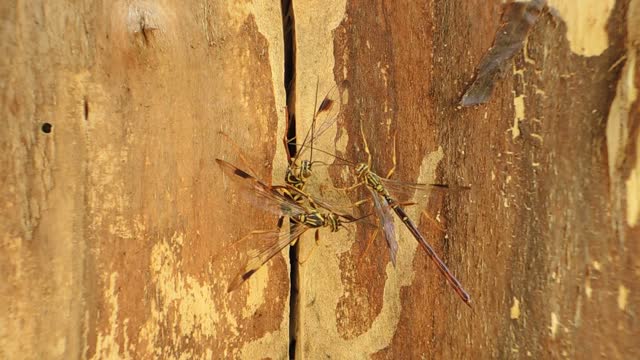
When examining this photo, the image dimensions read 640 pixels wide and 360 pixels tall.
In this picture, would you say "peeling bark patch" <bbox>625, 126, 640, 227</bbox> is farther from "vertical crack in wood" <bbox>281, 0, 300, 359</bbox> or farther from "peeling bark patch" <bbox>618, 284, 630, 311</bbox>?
"vertical crack in wood" <bbox>281, 0, 300, 359</bbox>

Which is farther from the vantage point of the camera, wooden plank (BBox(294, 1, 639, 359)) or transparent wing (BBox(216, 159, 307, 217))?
transparent wing (BBox(216, 159, 307, 217))

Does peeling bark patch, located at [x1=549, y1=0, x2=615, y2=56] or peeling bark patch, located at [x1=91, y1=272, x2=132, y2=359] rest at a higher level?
peeling bark patch, located at [x1=549, y1=0, x2=615, y2=56]

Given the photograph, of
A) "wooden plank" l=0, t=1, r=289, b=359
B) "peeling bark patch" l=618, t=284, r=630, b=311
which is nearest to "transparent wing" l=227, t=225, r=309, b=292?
"wooden plank" l=0, t=1, r=289, b=359

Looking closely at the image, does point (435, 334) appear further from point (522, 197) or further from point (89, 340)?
point (89, 340)

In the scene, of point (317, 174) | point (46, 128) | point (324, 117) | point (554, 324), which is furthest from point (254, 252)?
point (554, 324)

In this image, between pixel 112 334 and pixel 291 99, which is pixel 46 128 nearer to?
pixel 112 334

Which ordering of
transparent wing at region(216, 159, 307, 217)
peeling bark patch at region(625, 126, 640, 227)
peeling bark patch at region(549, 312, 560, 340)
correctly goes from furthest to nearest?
transparent wing at region(216, 159, 307, 217) < peeling bark patch at region(549, 312, 560, 340) < peeling bark patch at region(625, 126, 640, 227)

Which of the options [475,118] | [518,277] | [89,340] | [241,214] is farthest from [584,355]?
[89,340]

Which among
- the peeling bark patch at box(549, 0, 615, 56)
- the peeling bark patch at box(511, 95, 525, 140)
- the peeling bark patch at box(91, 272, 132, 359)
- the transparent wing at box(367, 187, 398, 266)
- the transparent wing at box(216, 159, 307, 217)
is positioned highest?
the peeling bark patch at box(549, 0, 615, 56)
